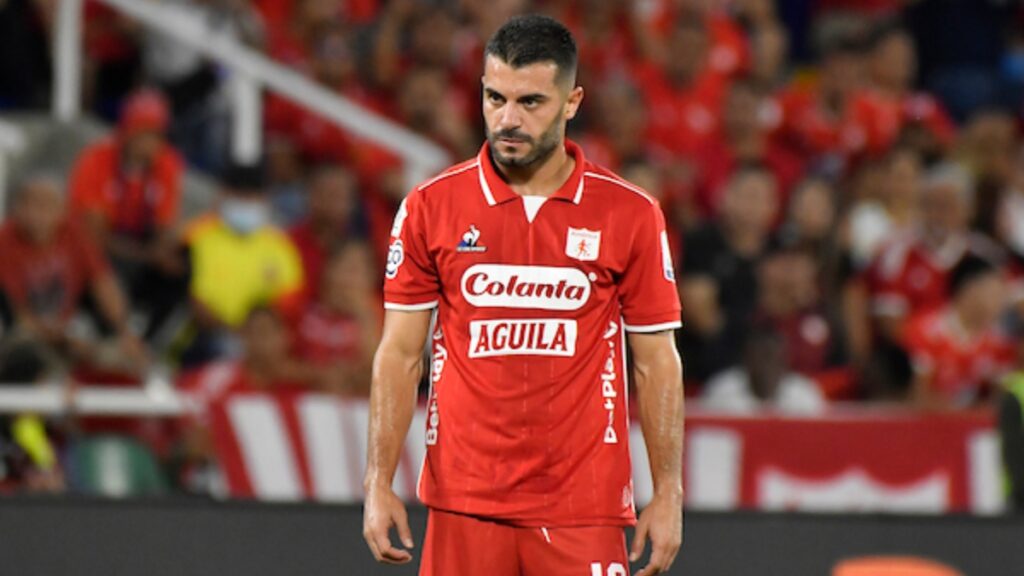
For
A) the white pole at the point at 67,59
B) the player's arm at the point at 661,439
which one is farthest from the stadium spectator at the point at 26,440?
the player's arm at the point at 661,439

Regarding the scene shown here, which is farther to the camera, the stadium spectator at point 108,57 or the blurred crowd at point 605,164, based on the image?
the stadium spectator at point 108,57

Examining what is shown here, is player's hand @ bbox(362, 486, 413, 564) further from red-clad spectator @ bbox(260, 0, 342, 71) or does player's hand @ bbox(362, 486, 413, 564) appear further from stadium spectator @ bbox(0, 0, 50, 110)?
red-clad spectator @ bbox(260, 0, 342, 71)

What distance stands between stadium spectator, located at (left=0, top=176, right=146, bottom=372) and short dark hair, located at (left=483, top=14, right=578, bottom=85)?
466 cm

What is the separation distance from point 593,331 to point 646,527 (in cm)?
50

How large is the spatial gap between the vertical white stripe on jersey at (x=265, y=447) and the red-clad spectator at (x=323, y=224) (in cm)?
153

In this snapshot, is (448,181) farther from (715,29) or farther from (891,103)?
(891,103)

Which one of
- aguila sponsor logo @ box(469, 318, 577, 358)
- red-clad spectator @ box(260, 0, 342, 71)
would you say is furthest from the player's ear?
red-clad spectator @ box(260, 0, 342, 71)

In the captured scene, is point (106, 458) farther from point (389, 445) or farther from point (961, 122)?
point (961, 122)

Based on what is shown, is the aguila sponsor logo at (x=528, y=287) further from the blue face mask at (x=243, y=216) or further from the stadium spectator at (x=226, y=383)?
the blue face mask at (x=243, y=216)

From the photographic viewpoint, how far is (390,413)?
14.8ft

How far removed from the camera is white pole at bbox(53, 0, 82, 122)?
959 cm

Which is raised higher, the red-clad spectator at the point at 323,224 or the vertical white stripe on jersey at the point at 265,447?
the red-clad spectator at the point at 323,224

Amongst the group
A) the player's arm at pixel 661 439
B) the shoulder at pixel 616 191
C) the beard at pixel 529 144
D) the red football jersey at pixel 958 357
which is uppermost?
the beard at pixel 529 144

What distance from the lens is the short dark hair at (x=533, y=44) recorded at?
14.2ft
